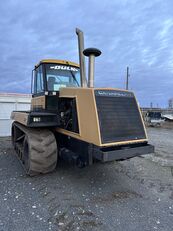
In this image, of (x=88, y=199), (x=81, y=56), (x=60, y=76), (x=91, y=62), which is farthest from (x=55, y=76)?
(x=88, y=199)

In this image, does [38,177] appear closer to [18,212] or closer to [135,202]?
[18,212]

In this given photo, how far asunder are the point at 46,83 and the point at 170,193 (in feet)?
12.4

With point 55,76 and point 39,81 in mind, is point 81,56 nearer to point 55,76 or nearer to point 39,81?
point 55,76

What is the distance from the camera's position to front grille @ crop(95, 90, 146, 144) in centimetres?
429

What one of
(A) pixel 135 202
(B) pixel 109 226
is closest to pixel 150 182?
(A) pixel 135 202

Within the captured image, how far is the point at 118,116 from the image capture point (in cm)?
454

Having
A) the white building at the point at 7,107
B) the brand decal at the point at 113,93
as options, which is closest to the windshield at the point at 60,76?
the brand decal at the point at 113,93

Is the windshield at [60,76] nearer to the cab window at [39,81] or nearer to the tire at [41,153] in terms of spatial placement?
the cab window at [39,81]

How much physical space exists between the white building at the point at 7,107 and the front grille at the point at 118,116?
9640 mm

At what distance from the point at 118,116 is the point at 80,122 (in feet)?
2.53

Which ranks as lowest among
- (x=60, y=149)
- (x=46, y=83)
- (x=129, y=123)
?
(x=60, y=149)

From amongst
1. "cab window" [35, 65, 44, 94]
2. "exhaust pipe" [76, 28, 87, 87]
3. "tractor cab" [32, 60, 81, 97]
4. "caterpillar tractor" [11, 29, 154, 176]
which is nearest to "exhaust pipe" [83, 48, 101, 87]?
"caterpillar tractor" [11, 29, 154, 176]

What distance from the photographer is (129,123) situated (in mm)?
4645

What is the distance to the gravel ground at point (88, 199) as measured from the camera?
134 inches
